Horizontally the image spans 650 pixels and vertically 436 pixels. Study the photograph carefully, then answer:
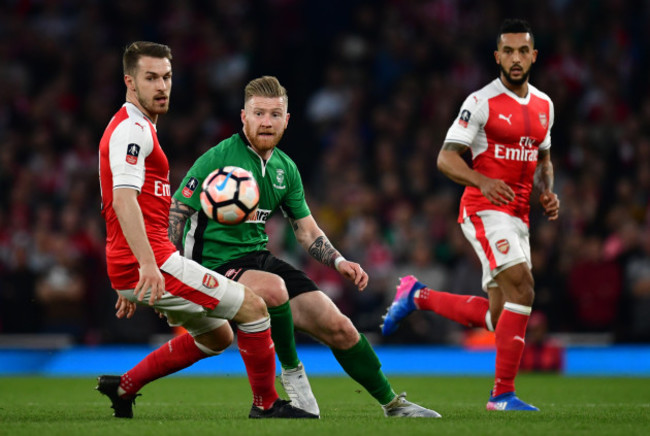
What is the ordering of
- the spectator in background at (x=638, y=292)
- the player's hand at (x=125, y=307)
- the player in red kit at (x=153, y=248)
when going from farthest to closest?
1. the spectator in background at (x=638, y=292)
2. the player's hand at (x=125, y=307)
3. the player in red kit at (x=153, y=248)

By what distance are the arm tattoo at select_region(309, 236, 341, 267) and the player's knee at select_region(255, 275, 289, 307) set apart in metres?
0.53

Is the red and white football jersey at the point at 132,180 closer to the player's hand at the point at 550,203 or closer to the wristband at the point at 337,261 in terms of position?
the wristband at the point at 337,261

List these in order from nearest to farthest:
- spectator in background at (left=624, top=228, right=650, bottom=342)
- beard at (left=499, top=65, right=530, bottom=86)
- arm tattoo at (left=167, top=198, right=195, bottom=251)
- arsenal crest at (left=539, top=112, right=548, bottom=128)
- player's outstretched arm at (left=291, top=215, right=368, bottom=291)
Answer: arm tattoo at (left=167, top=198, right=195, bottom=251), player's outstretched arm at (left=291, top=215, right=368, bottom=291), beard at (left=499, top=65, right=530, bottom=86), arsenal crest at (left=539, top=112, right=548, bottom=128), spectator in background at (left=624, top=228, right=650, bottom=342)

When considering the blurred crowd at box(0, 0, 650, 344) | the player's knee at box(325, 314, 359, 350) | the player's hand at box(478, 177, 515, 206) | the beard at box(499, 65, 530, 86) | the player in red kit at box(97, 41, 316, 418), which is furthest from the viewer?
the blurred crowd at box(0, 0, 650, 344)

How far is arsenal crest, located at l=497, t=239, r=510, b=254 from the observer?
22.4ft

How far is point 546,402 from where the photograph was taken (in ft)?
25.1

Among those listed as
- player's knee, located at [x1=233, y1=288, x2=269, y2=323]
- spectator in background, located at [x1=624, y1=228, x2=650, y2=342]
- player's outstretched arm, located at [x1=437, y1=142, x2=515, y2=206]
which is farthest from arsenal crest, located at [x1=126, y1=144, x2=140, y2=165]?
spectator in background, located at [x1=624, y1=228, x2=650, y2=342]

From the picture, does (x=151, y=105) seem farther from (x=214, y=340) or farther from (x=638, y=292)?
(x=638, y=292)

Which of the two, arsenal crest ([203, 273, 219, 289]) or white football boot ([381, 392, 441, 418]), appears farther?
white football boot ([381, 392, 441, 418])

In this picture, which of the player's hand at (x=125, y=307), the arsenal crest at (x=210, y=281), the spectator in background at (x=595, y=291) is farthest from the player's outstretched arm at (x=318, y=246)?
the spectator in background at (x=595, y=291)

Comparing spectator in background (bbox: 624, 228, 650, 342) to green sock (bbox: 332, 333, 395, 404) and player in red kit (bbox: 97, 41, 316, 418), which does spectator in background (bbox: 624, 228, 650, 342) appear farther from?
player in red kit (bbox: 97, 41, 316, 418)

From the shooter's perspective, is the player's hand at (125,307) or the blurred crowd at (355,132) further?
the blurred crowd at (355,132)

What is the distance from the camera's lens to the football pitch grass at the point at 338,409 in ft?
17.0

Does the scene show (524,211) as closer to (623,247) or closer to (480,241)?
(480,241)
